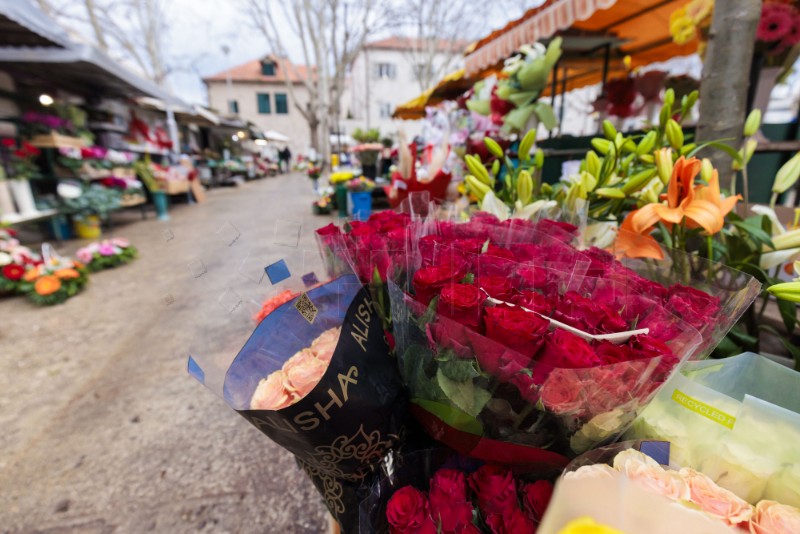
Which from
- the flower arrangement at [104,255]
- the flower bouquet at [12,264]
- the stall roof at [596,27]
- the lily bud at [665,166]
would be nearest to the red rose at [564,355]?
the lily bud at [665,166]

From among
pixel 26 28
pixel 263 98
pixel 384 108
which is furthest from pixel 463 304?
pixel 263 98

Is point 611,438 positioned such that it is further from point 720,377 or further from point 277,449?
point 277,449

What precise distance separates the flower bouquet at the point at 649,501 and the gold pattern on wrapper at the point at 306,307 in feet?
1.36

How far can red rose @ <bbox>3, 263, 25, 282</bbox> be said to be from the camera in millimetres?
3531

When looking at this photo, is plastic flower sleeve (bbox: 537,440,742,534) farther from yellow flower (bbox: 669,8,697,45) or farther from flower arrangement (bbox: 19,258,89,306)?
flower arrangement (bbox: 19,258,89,306)

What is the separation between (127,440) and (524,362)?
2.15 m

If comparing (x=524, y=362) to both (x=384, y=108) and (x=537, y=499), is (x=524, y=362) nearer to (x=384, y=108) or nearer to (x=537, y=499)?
(x=537, y=499)

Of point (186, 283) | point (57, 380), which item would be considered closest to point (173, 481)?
point (57, 380)

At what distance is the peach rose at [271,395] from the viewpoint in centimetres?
52

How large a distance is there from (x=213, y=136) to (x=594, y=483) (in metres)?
21.8

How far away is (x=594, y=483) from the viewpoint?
1.00ft

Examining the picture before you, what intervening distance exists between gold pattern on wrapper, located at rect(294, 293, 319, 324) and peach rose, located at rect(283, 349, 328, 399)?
0.07 meters

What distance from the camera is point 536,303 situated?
0.56 metres

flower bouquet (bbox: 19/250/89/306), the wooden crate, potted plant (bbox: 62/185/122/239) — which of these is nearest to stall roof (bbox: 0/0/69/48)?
the wooden crate
